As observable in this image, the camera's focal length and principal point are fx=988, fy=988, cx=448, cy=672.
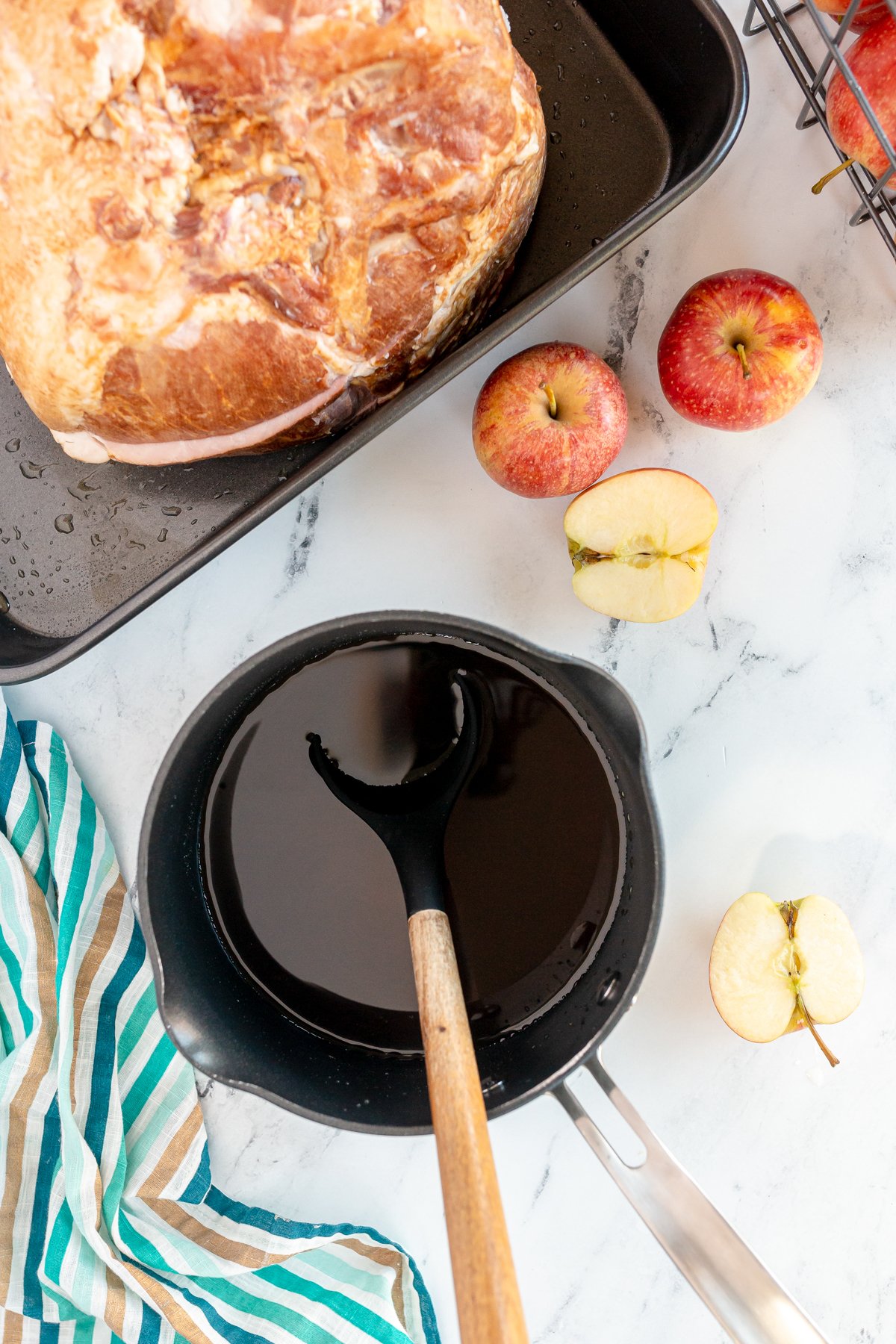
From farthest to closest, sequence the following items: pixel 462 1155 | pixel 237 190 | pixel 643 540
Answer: pixel 643 540
pixel 237 190
pixel 462 1155

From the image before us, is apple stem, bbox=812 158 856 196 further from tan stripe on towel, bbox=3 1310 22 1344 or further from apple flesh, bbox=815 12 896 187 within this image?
tan stripe on towel, bbox=3 1310 22 1344

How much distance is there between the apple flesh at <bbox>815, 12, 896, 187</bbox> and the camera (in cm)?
94

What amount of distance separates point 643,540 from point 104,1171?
92 cm

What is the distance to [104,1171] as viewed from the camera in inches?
43.3

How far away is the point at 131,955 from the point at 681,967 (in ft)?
2.12

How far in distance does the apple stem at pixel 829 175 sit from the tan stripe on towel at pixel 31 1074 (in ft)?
3.73

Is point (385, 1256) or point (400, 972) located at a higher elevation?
point (400, 972)

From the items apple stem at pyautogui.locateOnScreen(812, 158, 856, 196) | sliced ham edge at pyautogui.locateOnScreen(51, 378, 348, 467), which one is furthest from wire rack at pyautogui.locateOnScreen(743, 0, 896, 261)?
sliced ham edge at pyautogui.locateOnScreen(51, 378, 348, 467)

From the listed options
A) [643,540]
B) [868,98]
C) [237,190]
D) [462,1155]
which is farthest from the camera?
[643,540]

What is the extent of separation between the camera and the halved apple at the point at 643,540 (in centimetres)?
106

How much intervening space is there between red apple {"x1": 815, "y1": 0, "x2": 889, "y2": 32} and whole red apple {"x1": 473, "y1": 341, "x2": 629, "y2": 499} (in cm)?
39

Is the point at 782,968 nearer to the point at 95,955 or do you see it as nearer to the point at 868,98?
the point at 95,955

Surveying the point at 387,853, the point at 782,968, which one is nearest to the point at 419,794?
the point at 387,853

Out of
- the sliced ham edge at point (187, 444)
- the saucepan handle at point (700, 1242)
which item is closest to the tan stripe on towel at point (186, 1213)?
the saucepan handle at point (700, 1242)
